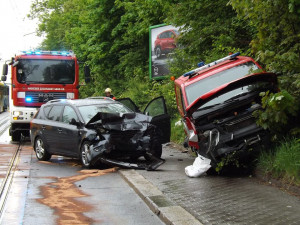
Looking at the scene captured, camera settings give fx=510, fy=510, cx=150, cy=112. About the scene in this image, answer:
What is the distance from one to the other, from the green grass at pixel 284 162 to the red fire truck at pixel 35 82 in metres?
11.6

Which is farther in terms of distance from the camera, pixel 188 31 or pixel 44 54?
pixel 44 54

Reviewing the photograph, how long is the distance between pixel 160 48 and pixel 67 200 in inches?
609

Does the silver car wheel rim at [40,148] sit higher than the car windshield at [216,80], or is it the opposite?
the car windshield at [216,80]

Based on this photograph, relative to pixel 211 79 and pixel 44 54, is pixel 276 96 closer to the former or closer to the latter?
pixel 211 79

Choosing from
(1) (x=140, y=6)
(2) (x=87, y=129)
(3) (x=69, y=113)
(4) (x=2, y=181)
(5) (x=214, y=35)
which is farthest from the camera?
(1) (x=140, y=6)

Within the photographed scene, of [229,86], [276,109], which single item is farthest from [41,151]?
[276,109]

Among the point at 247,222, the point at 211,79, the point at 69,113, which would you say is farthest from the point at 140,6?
the point at 247,222

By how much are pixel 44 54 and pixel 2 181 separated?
1033 centimetres

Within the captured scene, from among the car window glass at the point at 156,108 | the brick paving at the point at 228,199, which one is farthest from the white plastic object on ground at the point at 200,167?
the car window glass at the point at 156,108

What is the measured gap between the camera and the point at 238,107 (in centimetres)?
902

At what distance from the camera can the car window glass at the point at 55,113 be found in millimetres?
13075

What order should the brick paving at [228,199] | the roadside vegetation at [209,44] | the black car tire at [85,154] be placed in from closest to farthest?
the brick paving at [228,199] < the roadside vegetation at [209,44] < the black car tire at [85,154]

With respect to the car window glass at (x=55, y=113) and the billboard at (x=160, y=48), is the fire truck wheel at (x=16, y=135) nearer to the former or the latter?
the car window glass at (x=55, y=113)

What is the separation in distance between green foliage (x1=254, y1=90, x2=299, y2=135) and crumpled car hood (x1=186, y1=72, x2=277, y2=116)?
1.05ft
